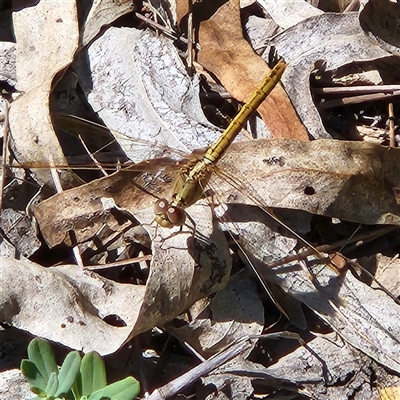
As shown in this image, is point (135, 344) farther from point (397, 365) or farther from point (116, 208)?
point (397, 365)

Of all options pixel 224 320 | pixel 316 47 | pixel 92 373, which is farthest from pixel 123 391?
pixel 316 47

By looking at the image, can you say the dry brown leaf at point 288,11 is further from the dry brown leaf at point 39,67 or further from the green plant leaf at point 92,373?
the green plant leaf at point 92,373

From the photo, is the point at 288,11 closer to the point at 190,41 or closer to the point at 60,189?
the point at 190,41

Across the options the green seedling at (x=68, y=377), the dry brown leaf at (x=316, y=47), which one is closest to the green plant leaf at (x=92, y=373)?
the green seedling at (x=68, y=377)

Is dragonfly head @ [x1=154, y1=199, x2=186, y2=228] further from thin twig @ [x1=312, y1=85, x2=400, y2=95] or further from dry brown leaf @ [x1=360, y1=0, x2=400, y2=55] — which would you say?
dry brown leaf @ [x1=360, y1=0, x2=400, y2=55]

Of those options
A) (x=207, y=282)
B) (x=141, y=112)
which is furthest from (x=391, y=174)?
(x=141, y=112)

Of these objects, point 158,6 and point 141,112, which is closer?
point 141,112
